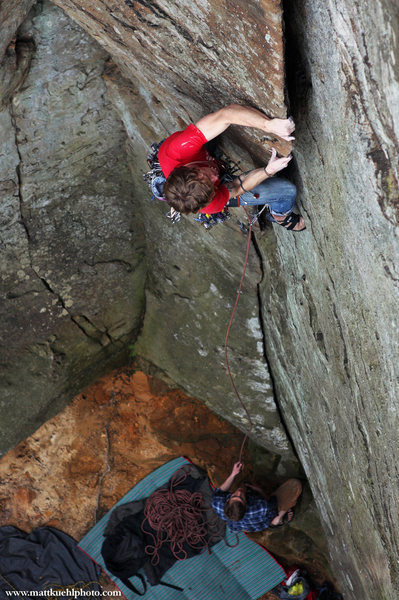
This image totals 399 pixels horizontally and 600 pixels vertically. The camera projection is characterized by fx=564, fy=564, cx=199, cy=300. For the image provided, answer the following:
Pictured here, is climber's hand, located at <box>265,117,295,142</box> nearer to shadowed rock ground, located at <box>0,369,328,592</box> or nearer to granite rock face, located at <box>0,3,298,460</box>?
granite rock face, located at <box>0,3,298,460</box>

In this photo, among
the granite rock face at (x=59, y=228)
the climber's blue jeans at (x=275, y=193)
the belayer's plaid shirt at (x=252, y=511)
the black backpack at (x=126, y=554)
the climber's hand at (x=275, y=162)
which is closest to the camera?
the climber's hand at (x=275, y=162)

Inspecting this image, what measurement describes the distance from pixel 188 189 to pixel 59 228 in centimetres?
213

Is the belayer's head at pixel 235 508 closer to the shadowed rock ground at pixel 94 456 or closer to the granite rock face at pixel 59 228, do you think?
the shadowed rock ground at pixel 94 456

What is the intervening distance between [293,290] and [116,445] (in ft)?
9.94

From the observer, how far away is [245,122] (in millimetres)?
2244

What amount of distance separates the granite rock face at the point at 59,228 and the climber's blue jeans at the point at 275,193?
1.55m

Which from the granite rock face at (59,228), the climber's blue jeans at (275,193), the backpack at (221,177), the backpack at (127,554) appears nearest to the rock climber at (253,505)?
the backpack at (127,554)

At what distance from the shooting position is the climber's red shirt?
94.1 inches

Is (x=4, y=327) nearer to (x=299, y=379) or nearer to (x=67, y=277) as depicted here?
(x=67, y=277)

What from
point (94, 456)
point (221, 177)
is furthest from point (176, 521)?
point (221, 177)

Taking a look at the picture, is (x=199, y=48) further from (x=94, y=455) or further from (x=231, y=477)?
(x=94, y=455)

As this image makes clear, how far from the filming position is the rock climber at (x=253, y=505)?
185 inches

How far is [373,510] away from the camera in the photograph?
2809 mm

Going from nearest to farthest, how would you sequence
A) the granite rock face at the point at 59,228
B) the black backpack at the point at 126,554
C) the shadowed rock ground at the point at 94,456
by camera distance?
1. the granite rock face at the point at 59,228
2. the black backpack at the point at 126,554
3. the shadowed rock ground at the point at 94,456
